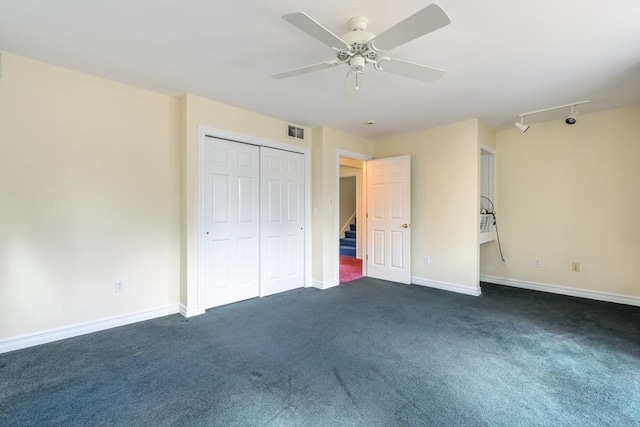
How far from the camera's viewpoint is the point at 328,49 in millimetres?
2236

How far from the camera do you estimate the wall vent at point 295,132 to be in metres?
4.08

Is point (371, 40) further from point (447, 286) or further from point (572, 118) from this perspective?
point (447, 286)

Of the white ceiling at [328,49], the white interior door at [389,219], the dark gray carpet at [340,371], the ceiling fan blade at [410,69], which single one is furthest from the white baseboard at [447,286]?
the ceiling fan blade at [410,69]

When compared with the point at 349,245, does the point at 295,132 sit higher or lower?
higher

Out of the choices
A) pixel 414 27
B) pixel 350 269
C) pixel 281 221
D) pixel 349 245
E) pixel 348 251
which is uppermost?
pixel 414 27

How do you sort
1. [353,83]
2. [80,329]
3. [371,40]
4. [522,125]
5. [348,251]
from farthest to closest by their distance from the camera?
1. [348,251]
2. [522,125]
3. [80,329]
4. [353,83]
5. [371,40]

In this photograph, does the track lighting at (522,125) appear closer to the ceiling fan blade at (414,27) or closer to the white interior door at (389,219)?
the white interior door at (389,219)

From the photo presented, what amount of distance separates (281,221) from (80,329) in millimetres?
2394

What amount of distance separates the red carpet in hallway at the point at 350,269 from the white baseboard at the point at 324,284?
0.31 meters

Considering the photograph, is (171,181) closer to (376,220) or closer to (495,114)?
(376,220)

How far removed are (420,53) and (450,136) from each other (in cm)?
214

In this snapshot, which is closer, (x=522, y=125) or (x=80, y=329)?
(x=80, y=329)

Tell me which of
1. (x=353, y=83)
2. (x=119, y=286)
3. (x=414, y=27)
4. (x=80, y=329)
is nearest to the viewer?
(x=414, y=27)

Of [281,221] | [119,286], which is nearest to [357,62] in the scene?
[281,221]
